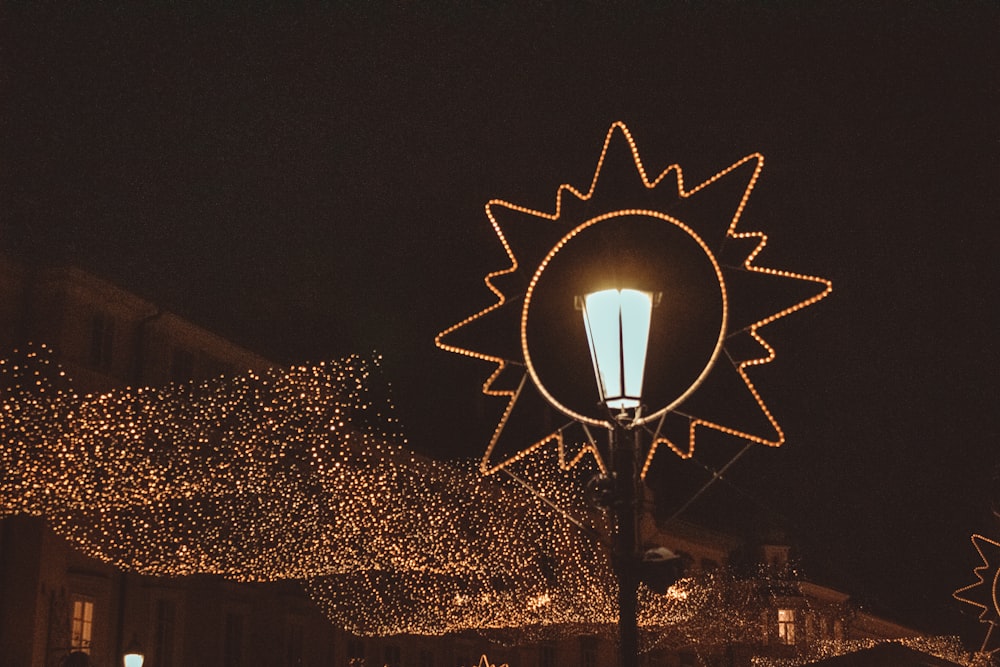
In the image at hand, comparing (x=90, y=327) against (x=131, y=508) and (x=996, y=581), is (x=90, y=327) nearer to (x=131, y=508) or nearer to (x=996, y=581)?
(x=131, y=508)

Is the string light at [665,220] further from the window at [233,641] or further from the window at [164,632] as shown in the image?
the window at [233,641]

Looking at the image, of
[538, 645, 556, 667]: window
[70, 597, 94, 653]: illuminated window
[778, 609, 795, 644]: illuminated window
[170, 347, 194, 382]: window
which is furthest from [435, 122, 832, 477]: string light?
[778, 609, 795, 644]: illuminated window

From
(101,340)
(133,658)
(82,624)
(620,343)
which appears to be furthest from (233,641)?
(620,343)

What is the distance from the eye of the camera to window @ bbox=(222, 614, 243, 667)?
2788 centimetres

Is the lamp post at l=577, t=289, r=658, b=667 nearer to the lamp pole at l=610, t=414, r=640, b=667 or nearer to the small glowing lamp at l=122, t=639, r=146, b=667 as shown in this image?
the lamp pole at l=610, t=414, r=640, b=667

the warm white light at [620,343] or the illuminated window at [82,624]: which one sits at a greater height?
the warm white light at [620,343]

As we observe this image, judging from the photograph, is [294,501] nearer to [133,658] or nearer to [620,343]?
[133,658]

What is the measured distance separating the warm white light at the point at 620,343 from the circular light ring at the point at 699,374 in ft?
0.54

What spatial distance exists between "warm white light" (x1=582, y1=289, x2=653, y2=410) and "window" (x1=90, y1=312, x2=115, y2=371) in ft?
69.5

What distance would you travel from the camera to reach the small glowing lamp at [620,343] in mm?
5730

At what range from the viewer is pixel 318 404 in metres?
18.3

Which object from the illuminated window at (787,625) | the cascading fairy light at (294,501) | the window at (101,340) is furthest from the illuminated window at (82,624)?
the illuminated window at (787,625)

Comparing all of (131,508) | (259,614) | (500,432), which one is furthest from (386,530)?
(500,432)

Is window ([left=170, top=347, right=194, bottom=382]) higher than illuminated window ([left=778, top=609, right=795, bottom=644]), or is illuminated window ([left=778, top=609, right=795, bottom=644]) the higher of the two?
window ([left=170, top=347, right=194, bottom=382])
